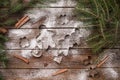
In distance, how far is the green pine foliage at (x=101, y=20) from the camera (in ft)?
7.55

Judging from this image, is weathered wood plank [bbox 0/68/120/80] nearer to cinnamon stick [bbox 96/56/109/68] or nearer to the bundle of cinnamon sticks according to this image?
cinnamon stick [bbox 96/56/109/68]

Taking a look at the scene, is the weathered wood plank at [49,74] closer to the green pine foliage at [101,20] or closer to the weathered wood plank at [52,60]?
the weathered wood plank at [52,60]

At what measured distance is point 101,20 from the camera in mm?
2305

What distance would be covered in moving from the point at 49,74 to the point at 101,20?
1.75 feet

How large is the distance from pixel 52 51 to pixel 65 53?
9 centimetres

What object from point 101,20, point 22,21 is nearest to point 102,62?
point 101,20

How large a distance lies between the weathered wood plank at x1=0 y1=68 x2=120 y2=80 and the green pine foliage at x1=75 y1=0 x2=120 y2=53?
7.2 inches

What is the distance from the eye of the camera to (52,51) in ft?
8.00

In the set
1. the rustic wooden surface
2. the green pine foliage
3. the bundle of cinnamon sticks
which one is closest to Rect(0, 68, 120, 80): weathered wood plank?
the rustic wooden surface

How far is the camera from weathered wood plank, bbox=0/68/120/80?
244 centimetres

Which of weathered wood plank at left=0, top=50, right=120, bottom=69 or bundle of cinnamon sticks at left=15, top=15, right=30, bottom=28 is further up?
bundle of cinnamon sticks at left=15, top=15, right=30, bottom=28

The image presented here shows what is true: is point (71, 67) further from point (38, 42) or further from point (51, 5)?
point (51, 5)

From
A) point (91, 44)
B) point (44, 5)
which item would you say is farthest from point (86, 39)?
point (44, 5)

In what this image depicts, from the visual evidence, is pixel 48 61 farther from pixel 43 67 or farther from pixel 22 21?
pixel 22 21
